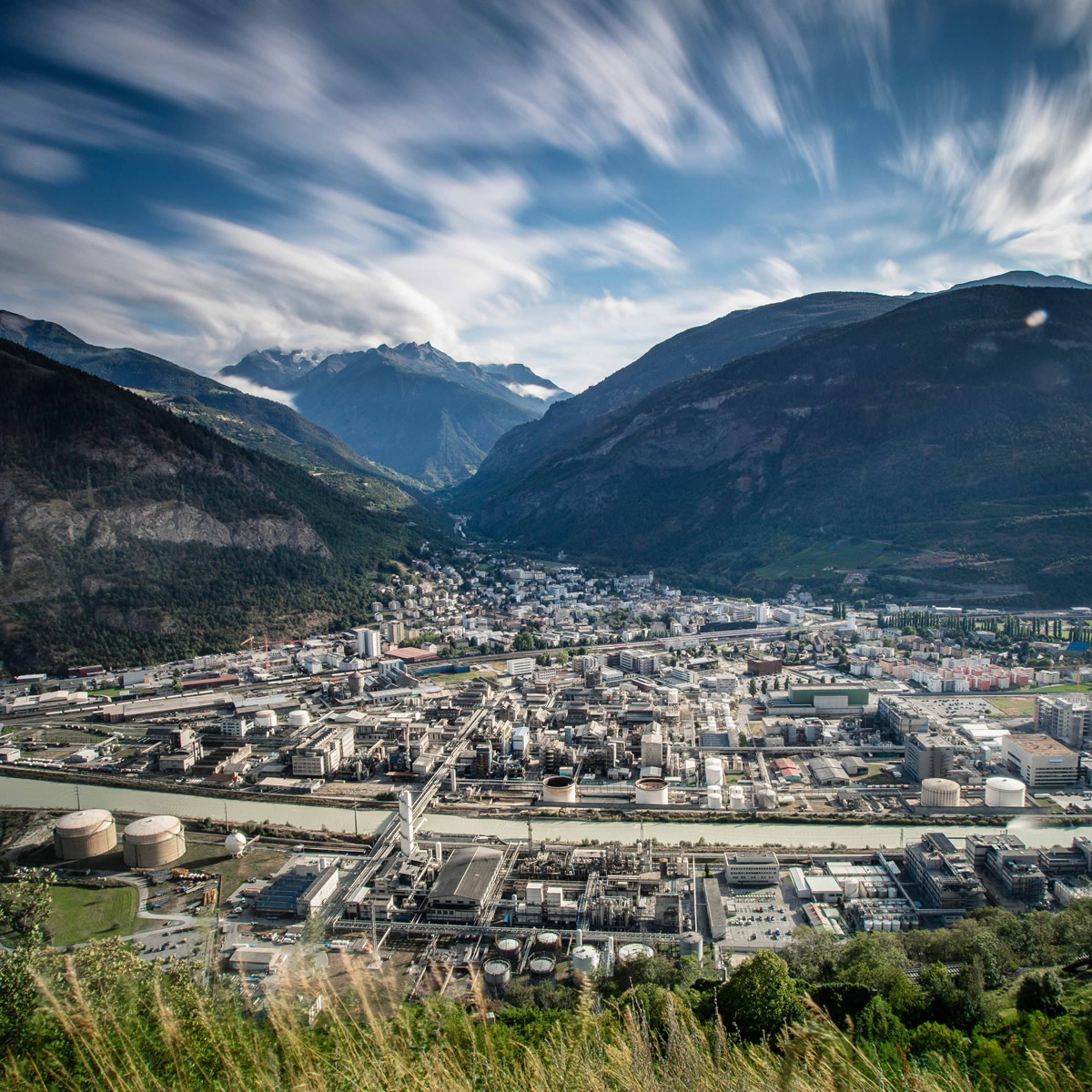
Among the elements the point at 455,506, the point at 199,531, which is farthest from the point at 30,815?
the point at 455,506

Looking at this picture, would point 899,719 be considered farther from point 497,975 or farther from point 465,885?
point 497,975

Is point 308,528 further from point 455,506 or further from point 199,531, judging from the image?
point 455,506

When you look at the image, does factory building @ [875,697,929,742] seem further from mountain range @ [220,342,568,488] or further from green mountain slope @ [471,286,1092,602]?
mountain range @ [220,342,568,488]

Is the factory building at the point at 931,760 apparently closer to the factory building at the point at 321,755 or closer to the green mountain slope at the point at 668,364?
the factory building at the point at 321,755

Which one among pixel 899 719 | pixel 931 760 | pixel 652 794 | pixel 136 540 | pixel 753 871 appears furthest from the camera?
pixel 136 540

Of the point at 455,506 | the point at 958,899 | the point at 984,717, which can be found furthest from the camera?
the point at 455,506

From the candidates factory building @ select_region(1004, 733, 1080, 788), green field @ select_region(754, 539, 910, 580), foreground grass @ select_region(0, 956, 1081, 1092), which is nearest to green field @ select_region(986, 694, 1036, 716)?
factory building @ select_region(1004, 733, 1080, 788)

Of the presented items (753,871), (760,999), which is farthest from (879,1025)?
(753,871)
